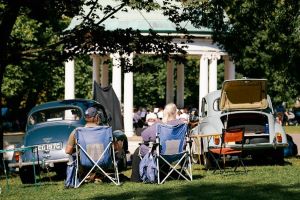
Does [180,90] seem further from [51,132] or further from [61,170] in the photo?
[51,132]

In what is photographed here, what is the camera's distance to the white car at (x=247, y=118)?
19250mm

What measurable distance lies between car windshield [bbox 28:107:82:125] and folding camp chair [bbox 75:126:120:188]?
14.9 feet

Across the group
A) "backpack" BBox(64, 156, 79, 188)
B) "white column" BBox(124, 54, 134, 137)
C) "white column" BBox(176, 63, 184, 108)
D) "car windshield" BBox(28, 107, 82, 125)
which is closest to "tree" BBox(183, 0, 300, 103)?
"car windshield" BBox(28, 107, 82, 125)

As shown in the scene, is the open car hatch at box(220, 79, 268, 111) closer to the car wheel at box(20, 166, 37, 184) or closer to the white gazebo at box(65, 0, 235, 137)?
the car wheel at box(20, 166, 37, 184)

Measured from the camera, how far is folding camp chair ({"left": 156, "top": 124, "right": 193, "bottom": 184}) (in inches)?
579

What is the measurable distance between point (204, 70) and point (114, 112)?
21953 mm

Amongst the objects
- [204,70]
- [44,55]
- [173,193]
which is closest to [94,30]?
[44,55]

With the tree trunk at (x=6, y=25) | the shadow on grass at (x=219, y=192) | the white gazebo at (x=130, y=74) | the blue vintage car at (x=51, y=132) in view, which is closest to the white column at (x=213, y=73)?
the white gazebo at (x=130, y=74)

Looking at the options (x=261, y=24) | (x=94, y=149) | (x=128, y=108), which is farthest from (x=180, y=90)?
(x=94, y=149)

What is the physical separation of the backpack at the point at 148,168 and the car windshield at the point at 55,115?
480cm

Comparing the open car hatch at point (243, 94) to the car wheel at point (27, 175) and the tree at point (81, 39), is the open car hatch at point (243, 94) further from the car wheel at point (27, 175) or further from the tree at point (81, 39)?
the car wheel at point (27, 175)

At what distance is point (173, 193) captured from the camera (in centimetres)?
1201

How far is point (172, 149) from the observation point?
48.7 ft

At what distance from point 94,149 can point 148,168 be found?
3.34ft
